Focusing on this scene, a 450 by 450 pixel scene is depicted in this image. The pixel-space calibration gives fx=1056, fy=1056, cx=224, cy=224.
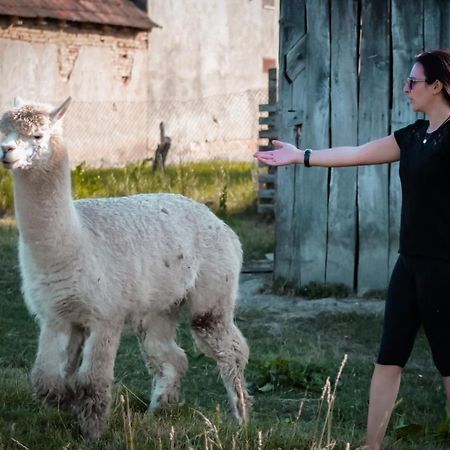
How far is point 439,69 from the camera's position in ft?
15.8

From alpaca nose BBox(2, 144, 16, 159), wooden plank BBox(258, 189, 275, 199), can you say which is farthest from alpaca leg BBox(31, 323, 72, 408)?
wooden plank BBox(258, 189, 275, 199)

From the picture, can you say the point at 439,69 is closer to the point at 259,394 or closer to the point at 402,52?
the point at 259,394

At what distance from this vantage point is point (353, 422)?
20.7 feet

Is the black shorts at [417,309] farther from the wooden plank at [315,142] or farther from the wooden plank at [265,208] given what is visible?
the wooden plank at [265,208]

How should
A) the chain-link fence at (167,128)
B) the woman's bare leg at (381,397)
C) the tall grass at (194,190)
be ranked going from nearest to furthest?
1. the woman's bare leg at (381,397)
2. the tall grass at (194,190)
3. the chain-link fence at (167,128)

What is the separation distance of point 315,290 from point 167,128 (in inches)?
593

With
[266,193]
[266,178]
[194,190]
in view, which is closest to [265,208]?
[266,193]

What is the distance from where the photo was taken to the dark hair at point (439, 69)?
4.80 meters

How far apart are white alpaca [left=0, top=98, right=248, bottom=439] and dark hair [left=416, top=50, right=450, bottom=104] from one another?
1.79m

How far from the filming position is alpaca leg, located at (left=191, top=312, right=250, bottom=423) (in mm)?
6156

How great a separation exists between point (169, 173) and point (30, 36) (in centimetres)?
540

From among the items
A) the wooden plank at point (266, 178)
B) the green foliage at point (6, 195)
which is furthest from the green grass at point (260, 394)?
the wooden plank at point (266, 178)

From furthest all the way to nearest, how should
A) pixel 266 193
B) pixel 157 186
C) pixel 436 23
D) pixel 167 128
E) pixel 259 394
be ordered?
pixel 167 128
pixel 157 186
pixel 266 193
pixel 436 23
pixel 259 394

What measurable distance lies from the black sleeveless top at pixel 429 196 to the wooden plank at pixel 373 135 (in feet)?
15.9
